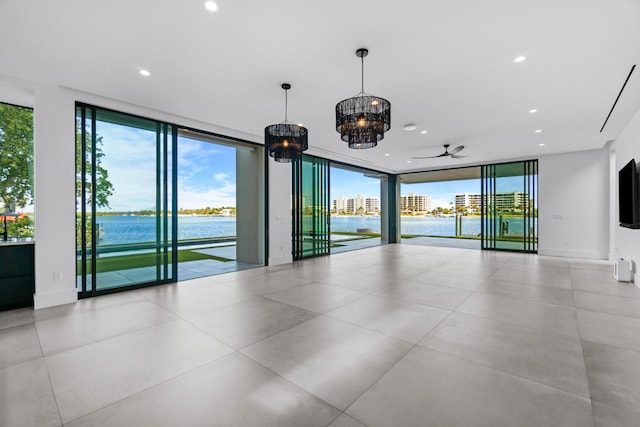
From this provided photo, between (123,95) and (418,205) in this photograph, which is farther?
(418,205)

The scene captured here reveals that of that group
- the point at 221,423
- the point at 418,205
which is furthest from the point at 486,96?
the point at 418,205

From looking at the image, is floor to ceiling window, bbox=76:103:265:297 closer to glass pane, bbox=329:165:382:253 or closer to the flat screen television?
the flat screen television

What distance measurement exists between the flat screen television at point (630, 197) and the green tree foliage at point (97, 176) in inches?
365

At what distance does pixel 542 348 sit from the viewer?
280 centimetres

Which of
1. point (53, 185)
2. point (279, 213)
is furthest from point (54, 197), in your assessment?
point (279, 213)

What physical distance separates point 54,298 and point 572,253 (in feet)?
41.2

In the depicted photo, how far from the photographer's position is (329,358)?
2639 mm

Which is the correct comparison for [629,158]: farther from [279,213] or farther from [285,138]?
[279,213]

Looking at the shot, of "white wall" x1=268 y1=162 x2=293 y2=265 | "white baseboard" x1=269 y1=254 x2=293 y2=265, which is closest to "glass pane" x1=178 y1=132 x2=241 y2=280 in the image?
"white wall" x1=268 y1=162 x2=293 y2=265

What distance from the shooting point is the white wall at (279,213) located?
7555mm

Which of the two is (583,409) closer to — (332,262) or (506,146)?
(332,262)

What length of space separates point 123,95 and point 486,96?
237 inches

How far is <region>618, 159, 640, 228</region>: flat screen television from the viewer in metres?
4.89

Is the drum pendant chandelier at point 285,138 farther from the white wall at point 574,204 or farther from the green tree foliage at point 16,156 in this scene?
the white wall at point 574,204
